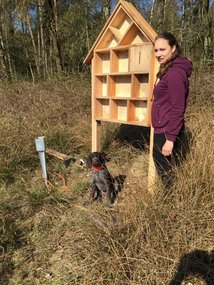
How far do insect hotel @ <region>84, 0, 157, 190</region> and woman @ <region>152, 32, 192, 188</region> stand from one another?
1.97 ft

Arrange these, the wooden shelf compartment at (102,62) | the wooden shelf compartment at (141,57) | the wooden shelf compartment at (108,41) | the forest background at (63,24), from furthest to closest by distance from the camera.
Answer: the forest background at (63,24) < the wooden shelf compartment at (102,62) < the wooden shelf compartment at (108,41) < the wooden shelf compartment at (141,57)

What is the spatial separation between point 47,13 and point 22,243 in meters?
10.3

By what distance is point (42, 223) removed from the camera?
3008 millimetres

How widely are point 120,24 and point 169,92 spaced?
1.65m

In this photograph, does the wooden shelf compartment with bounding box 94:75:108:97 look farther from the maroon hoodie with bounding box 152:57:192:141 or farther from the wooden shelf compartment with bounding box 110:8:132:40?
the maroon hoodie with bounding box 152:57:192:141

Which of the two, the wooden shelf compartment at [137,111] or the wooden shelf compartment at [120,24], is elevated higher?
the wooden shelf compartment at [120,24]

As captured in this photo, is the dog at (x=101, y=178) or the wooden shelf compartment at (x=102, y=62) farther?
the wooden shelf compartment at (x=102, y=62)

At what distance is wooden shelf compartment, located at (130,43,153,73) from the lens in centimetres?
313

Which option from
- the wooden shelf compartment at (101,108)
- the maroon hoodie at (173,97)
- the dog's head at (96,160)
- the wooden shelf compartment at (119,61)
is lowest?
the dog's head at (96,160)

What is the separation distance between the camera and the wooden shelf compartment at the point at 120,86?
11.8ft

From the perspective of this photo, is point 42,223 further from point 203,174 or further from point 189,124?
point 189,124

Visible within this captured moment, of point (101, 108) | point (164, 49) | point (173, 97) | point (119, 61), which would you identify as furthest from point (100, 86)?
point (173, 97)

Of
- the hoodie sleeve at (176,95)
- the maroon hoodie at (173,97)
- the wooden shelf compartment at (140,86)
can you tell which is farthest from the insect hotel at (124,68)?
the hoodie sleeve at (176,95)

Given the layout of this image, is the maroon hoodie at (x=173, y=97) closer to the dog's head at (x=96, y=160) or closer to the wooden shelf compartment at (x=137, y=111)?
the wooden shelf compartment at (x=137, y=111)
